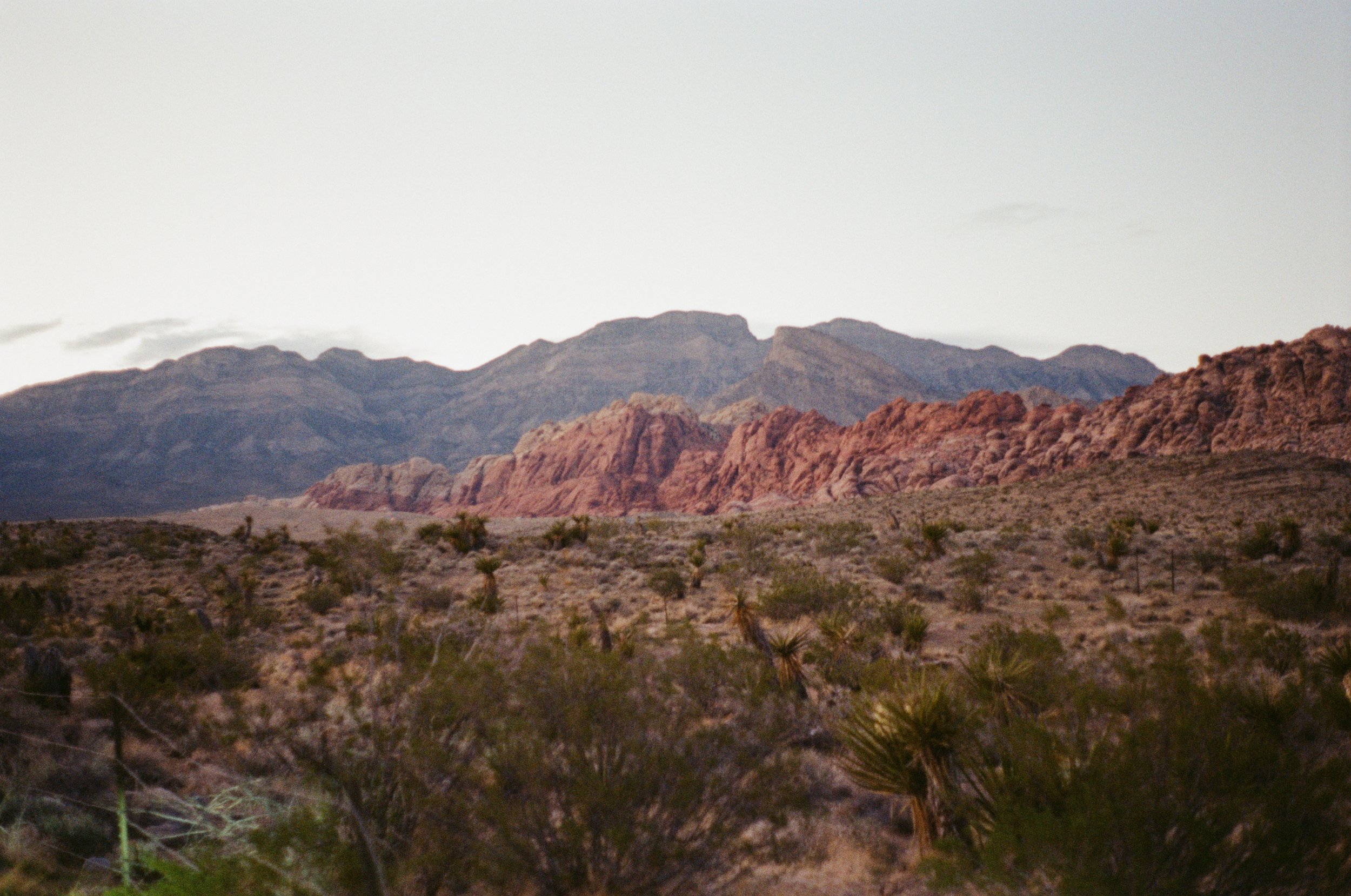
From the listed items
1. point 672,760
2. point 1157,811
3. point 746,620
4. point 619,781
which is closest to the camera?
point 1157,811

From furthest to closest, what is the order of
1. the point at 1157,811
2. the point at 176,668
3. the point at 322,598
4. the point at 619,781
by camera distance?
the point at 322,598 → the point at 176,668 → the point at 619,781 → the point at 1157,811

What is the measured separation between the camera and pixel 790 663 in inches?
454

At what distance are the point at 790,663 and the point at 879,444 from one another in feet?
272

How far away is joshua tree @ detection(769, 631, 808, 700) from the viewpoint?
11188 mm

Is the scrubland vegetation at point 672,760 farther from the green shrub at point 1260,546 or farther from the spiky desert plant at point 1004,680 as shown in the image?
the green shrub at point 1260,546

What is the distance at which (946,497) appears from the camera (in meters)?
55.0

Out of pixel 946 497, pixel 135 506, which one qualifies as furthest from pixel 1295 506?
pixel 135 506

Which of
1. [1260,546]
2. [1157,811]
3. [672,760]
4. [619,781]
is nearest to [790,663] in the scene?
[672,760]

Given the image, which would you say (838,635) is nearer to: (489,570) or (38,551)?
(489,570)

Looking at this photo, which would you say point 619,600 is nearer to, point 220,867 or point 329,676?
point 329,676

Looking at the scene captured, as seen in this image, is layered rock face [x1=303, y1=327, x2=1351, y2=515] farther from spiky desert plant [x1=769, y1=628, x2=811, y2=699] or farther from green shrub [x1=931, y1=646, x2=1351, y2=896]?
green shrub [x1=931, y1=646, x2=1351, y2=896]

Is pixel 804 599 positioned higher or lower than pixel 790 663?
lower

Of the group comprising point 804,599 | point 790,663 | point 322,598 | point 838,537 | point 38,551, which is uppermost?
point 38,551

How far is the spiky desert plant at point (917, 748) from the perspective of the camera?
251 inches
